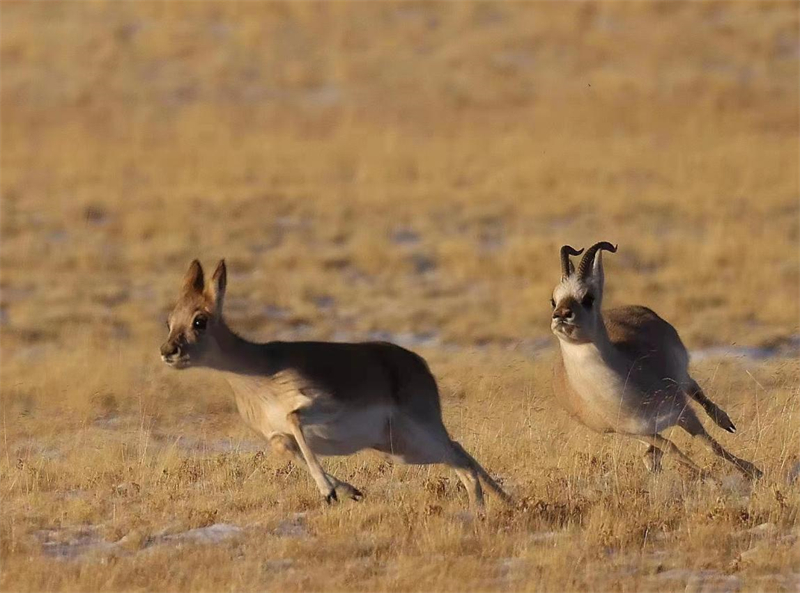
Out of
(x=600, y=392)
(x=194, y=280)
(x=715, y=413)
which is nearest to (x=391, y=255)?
(x=715, y=413)

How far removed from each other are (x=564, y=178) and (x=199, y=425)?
15.5 metres

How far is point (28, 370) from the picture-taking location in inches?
611

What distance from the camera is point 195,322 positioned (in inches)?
361

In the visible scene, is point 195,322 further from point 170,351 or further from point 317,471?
point 317,471

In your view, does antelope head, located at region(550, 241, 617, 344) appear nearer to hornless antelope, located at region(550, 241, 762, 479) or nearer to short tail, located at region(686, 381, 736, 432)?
hornless antelope, located at region(550, 241, 762, 479)

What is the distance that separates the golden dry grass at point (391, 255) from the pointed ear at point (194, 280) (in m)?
1.31

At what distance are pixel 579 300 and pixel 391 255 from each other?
1229cm

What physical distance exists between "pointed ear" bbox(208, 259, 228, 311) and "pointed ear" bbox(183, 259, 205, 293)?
0.11m

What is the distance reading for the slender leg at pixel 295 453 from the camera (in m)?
8.73

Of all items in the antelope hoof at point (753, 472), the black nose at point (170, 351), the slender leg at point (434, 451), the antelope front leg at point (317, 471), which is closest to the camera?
the antelope front leg at point (317, 471)

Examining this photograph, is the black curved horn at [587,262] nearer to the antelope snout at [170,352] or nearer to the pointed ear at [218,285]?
the pointed ear at [218,285]

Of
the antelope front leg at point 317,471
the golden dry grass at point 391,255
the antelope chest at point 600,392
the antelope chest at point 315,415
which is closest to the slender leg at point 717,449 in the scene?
the golden dry grass at point 391,255

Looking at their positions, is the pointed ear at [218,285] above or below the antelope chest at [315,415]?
above

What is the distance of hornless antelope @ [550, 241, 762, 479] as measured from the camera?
9.76m
